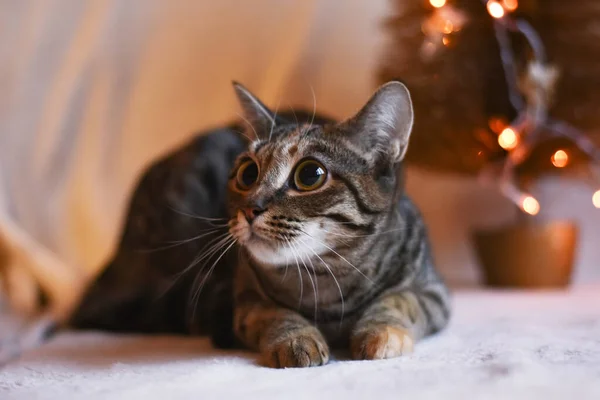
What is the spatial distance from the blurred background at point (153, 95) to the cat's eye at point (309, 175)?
3.77 ft

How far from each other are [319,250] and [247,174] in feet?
0.65

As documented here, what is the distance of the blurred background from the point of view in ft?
6.72

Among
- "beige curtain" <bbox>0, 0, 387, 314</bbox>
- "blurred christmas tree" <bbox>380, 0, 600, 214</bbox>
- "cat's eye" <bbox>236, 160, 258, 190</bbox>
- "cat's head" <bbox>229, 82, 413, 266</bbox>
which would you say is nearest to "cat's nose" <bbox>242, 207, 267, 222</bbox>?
"cat's head" <bbox>229, 82, 413, 266</bbox>

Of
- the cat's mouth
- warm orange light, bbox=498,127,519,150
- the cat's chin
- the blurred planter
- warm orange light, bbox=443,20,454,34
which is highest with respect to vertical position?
warm orange light, bbox=443,20,454,34

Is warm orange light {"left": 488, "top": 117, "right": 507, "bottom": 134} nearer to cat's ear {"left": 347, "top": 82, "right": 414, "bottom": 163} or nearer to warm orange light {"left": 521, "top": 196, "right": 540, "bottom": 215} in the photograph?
warm orange light {"left": 521, "top": 196, "right": 540, "bottom": 215}

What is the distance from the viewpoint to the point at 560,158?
65.7 inches

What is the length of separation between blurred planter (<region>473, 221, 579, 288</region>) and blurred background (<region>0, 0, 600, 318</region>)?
0.26m

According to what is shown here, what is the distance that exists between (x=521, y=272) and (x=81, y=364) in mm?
1308

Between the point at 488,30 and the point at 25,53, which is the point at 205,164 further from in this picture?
the point at 25,53

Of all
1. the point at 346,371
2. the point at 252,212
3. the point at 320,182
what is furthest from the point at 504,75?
the point at 346,371

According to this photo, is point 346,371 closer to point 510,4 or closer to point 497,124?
point 497,124

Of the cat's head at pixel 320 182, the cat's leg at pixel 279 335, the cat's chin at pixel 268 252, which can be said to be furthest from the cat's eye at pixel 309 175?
the cat's leg at pixel 279 335

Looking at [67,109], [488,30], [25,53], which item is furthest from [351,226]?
[25,53]

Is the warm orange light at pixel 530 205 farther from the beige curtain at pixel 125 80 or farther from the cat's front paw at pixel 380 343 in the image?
the cat's front paw at pixel 380 343
